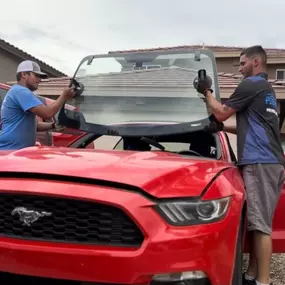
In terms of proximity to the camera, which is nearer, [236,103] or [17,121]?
[236,103]

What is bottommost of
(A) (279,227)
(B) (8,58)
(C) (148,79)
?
(A) (279,227)

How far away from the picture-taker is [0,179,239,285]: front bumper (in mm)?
2072

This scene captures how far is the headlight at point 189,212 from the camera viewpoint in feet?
7.18

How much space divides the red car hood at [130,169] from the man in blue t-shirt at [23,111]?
112 cm

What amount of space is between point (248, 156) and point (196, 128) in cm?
46

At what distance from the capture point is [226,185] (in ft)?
8.18

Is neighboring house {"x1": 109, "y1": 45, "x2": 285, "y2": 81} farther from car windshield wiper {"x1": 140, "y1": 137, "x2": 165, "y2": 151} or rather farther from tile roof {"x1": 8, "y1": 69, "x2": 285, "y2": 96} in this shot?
car windshield wiper {"x1": 140, "y1": 137, "x2": 165, "y2": 151}

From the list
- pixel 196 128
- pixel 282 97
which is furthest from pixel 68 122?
pixel 282 97

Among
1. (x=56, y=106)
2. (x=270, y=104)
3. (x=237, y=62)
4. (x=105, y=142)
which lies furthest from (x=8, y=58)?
(x=270, y=104)

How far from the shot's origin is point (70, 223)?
2252 millimetres

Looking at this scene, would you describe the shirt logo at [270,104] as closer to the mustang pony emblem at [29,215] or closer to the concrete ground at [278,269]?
the concrete ground at [278,269]

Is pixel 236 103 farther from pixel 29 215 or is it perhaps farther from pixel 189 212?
pixel 29 215

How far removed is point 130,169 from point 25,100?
1956 millimetres

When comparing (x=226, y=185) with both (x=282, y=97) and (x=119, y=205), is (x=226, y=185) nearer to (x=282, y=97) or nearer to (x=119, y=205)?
(x=119, y=205)
